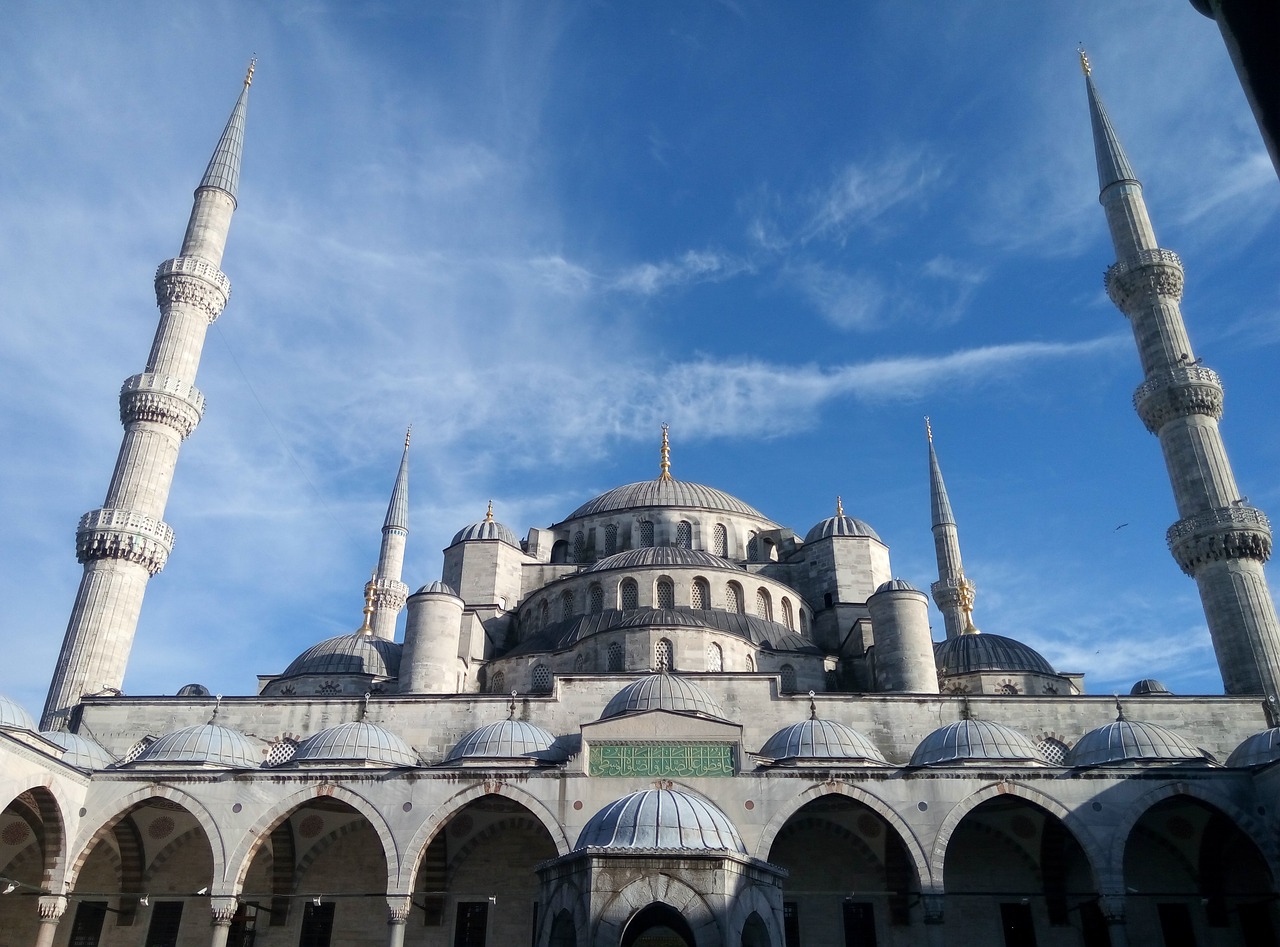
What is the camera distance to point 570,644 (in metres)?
21.3

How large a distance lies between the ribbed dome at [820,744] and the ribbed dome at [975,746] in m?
0.89

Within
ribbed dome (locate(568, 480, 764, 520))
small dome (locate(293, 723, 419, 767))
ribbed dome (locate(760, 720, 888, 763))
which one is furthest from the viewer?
ribbed dome (locate(568, 480, 764, 520))

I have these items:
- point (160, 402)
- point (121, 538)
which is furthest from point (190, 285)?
point (121, 538)

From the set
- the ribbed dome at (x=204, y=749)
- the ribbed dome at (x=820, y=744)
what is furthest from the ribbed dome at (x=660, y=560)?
the ribbed dome at (x=204, y=749)

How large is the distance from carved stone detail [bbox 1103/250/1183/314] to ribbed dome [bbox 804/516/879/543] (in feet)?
27.4

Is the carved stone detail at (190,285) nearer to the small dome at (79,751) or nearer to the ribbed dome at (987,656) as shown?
the small dome at (79,751)

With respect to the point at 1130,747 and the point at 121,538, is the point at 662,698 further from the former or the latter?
the point at 121,538

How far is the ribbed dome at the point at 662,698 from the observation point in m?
17.0

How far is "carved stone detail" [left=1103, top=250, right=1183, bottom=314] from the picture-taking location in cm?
2419

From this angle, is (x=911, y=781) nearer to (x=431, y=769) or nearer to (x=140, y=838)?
(x=431, y=769)

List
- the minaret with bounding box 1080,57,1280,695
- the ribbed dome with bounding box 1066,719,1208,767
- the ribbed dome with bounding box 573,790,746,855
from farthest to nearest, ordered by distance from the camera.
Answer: the minaret with bounding box 1080,57,1280,695
the ribbed dome with bounding box 1066,719,1208,767
the ribbed dome with bounding box 573,790,746,855

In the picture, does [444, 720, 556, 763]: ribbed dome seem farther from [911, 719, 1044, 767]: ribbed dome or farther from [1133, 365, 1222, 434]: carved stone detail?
[1133, 365, 1222, 434]: carved stone detail

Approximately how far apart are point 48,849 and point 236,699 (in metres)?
4.75

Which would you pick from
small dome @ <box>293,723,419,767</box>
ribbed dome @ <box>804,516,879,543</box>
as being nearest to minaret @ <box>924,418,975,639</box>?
ribbed dome @ <box>804,516,879,543</box>
